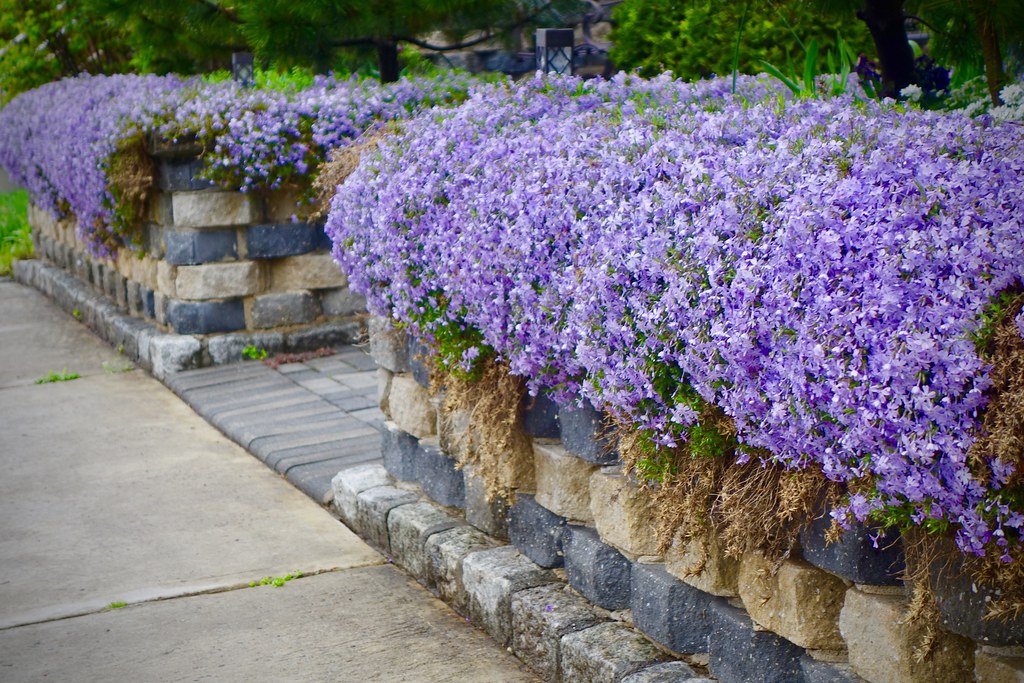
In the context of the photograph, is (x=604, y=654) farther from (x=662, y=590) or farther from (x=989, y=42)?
(x=989, y=42)

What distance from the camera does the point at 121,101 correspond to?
7.48 metres

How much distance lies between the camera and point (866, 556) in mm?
2285

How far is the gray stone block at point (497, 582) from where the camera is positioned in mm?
3432

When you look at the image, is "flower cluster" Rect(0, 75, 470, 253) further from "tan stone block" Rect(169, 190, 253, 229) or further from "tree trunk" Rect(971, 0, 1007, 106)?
"tree trunk" Rect(971, 0, 1007, 106)

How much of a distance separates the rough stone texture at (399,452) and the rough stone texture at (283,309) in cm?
271

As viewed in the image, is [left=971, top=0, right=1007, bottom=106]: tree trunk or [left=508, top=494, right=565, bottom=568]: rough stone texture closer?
[left=971, top=0, right=1007, bottom=106]: tree trunk

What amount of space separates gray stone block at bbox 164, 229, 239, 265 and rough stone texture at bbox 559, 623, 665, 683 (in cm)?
428

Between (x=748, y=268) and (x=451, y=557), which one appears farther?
(x=451, y=557)

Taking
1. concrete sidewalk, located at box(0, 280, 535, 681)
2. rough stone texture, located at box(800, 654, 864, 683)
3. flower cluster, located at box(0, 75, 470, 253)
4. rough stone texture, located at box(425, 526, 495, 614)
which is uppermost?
flower cluster, located at box(0, 75, 470, 253)

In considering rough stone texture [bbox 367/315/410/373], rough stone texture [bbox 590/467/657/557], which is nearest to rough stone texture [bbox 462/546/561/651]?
rough stone texture [bbox 590/467/657/557]

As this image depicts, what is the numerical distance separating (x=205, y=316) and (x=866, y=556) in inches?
206

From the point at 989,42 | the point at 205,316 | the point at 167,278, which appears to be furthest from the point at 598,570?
the point at 167,278

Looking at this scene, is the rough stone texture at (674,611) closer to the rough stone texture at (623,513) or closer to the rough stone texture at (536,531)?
the rough stone texture at (623,513)

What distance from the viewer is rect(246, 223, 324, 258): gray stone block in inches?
269
